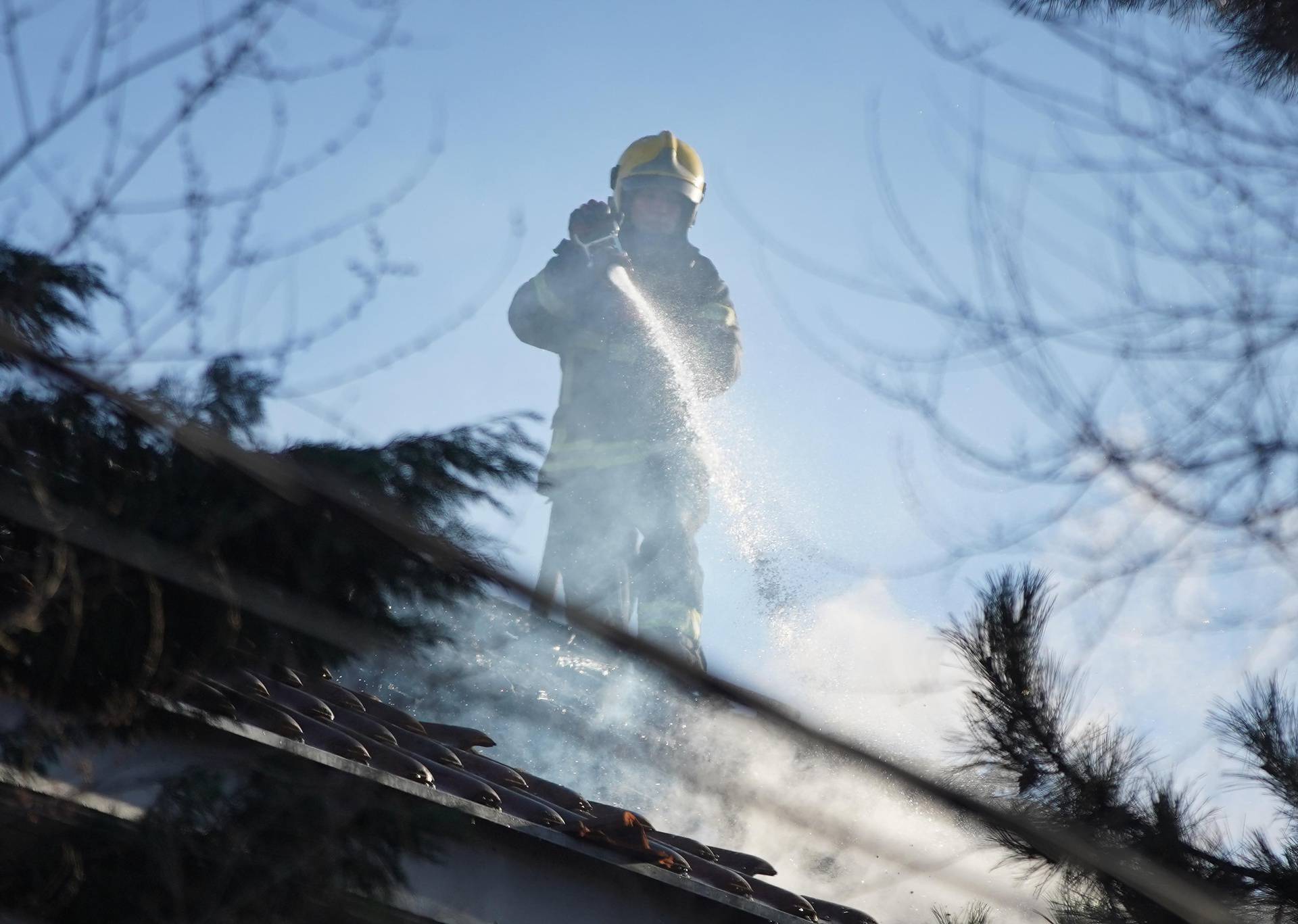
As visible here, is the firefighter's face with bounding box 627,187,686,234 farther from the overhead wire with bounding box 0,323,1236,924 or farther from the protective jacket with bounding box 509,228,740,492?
the overhead wire with bounding box 0,323,1236,924

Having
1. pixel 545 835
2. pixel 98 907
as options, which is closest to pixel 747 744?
pixel 545 835

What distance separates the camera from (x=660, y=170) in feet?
27.6

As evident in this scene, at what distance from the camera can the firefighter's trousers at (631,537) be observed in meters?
8.03

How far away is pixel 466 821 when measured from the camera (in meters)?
3.27

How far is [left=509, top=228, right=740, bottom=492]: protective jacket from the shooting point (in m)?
8.23

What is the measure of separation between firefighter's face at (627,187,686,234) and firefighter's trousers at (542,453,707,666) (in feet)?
5.15

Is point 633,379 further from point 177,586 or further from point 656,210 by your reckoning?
point 177,586

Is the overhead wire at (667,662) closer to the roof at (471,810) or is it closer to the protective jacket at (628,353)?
the roof at (471,810)

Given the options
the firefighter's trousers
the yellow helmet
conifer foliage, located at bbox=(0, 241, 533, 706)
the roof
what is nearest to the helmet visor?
the yellow helmet

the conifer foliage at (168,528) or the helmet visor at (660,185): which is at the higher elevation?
the helmet visor at (660,185)

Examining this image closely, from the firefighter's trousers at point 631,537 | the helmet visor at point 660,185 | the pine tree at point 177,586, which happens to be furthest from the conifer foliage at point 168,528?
the helmet visor at point 660,185

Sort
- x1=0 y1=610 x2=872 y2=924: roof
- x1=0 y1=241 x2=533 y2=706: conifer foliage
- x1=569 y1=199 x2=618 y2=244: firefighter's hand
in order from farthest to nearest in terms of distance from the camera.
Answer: x1=569 y1=199 x2=618 y2=244: firefighter's hand → x1=0 y1=610 x2=872 y2=924: roof → x1=0 y1=241 x2=533 y2=706: conifer foliage

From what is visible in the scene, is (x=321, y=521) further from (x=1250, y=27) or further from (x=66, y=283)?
(x=1250, y=27)

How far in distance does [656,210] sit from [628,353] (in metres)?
1.03
